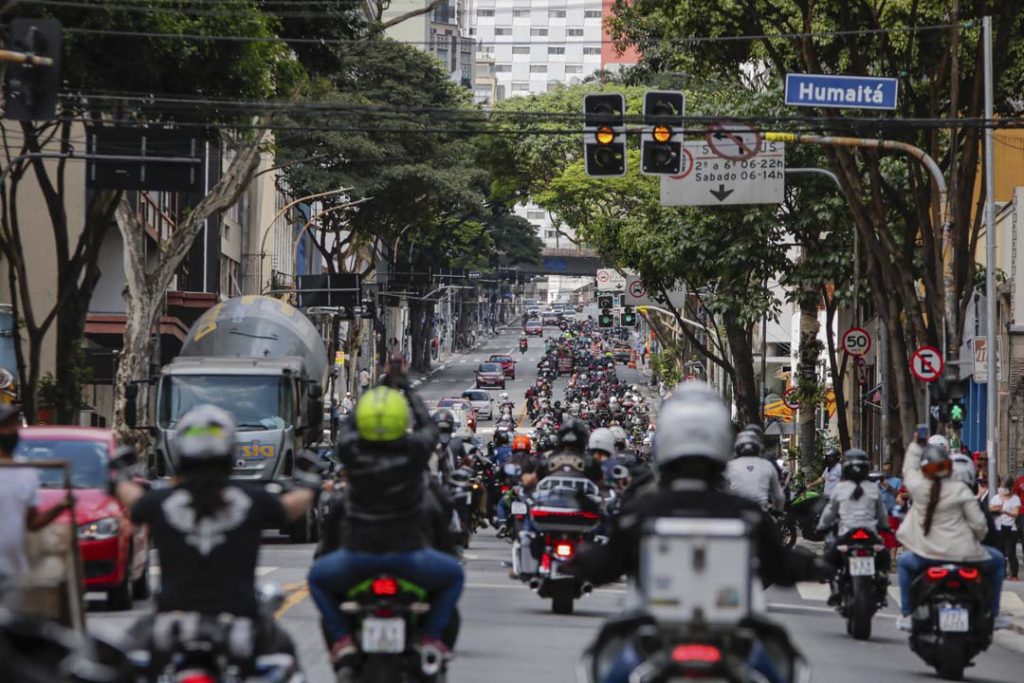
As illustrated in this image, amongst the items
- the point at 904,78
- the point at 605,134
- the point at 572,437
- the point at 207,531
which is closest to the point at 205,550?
the point at 207,531

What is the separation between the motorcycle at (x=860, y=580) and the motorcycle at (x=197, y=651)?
10.1 m

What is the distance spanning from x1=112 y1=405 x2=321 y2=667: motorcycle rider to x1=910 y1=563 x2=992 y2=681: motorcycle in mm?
7741

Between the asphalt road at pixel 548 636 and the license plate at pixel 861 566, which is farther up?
the license plate at pixel 861 566

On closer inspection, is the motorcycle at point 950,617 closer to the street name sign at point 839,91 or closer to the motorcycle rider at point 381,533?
the motorcycle rider at point 381,533

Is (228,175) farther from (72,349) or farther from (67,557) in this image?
(67,557)

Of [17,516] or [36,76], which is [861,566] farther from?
[17,516]

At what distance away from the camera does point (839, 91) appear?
999 inches

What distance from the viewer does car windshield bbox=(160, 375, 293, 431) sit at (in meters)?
30.5

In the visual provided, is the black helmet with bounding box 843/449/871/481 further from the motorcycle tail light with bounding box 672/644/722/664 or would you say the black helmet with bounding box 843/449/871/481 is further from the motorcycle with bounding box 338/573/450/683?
the motorcycle tail light with bounding box 672/644/722/664

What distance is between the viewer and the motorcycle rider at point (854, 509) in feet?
59.0

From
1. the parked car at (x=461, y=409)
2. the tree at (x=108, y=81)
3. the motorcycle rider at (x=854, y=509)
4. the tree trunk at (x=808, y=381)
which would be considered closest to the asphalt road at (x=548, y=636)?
the motorcycle rider at (x=854, y=509)

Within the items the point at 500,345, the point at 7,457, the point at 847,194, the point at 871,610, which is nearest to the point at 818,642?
the point at 871,610

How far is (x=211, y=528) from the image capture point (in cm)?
838

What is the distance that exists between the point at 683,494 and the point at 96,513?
1054 centimetres
